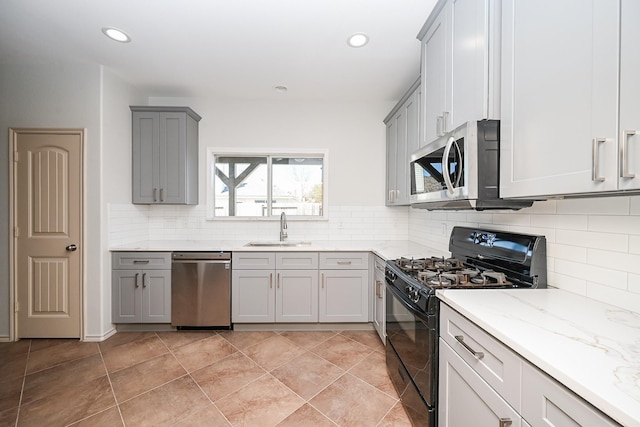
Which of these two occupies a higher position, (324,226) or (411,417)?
(324,226)

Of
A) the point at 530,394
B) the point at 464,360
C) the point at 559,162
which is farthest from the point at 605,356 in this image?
the point at 559,162

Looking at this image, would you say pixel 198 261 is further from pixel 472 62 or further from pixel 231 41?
pixel 472 62

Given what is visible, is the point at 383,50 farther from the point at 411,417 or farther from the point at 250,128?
the point at 411,417

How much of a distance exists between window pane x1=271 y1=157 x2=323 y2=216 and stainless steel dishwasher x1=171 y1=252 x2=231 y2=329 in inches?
44.0

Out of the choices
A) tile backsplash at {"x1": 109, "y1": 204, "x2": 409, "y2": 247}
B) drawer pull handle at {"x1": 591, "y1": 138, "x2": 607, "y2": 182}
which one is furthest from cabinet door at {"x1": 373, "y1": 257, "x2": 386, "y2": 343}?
drawer pull handle at {"x1": 591, "y1": 138, "x2": 607, "y2": 182}

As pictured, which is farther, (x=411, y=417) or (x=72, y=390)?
(x=72, y=390)

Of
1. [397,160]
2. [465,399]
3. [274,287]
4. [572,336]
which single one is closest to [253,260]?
[274,287]

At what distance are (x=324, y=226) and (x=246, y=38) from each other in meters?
2.17

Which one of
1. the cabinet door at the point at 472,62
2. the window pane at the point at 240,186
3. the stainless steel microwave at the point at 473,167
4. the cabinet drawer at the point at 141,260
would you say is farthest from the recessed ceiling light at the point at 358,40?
the cabinet drawer at the point at 141,260

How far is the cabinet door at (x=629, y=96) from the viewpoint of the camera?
77 centimetres

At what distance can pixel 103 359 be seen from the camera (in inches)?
95.7

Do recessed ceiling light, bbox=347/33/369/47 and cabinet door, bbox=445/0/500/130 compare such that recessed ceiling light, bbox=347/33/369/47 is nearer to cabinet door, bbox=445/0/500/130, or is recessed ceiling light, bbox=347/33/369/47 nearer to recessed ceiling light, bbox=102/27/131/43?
cabinet door, bbox=445/0/500/130

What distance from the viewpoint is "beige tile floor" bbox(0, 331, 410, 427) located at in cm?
177

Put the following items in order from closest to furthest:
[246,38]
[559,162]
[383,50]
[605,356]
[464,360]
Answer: [605,356]
[559,162]
[464,360]
[246,38]
[383,50]
